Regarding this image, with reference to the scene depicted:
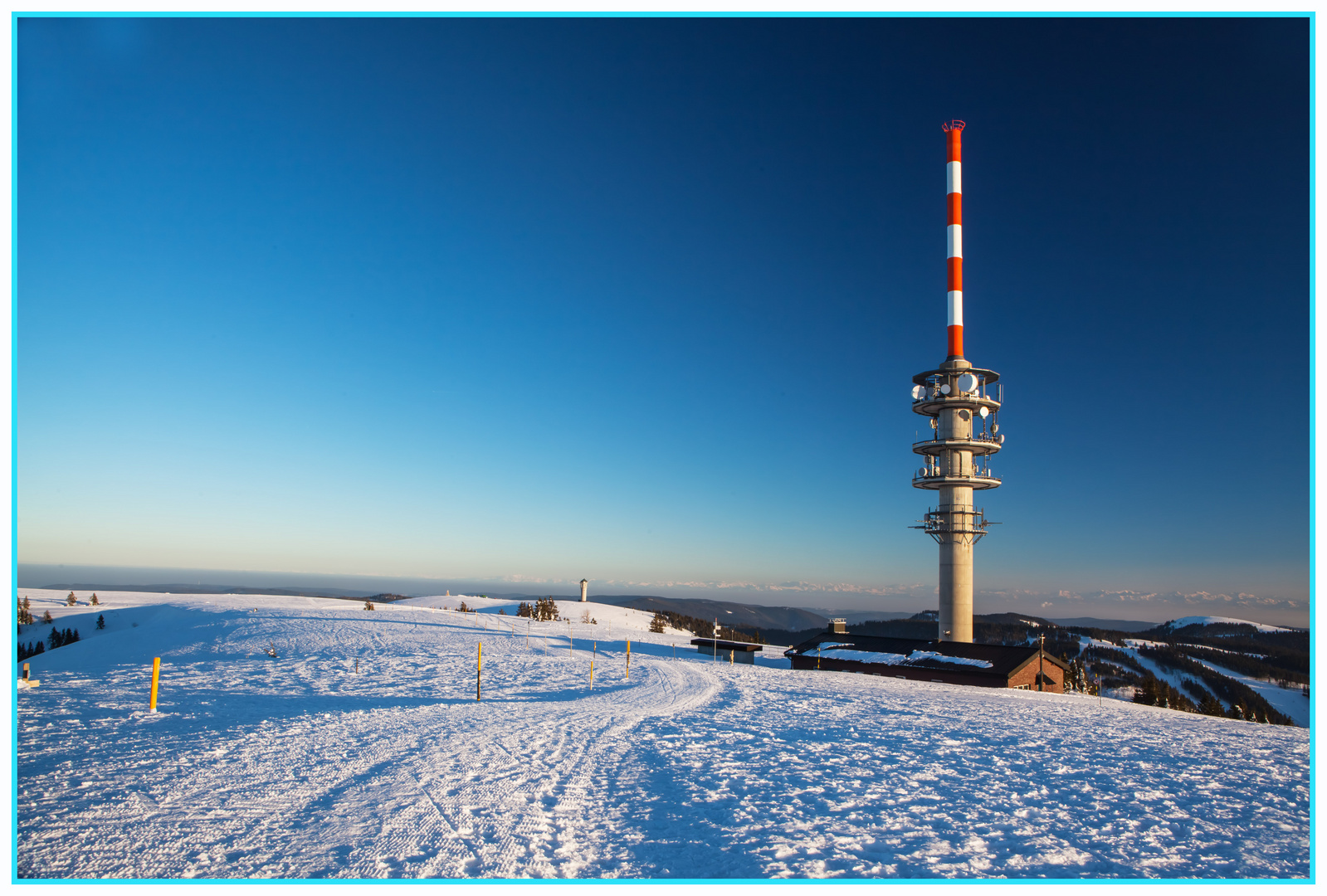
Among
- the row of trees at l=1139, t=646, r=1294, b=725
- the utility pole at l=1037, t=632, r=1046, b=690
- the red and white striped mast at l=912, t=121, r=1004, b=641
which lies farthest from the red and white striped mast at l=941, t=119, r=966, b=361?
the row of trees at l=1139, t=646, r=1294, b=725

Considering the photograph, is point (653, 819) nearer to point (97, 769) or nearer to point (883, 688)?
point (97, 769)

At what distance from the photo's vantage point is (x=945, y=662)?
24.5 m

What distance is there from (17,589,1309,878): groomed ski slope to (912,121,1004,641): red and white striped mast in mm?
17400

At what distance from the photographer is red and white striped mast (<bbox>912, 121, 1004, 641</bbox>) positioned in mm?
35375

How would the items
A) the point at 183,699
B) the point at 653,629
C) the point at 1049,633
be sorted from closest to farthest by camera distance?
the point at 183,699 < the point at 653,629 < the point at 1049,633

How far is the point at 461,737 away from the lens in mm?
11055

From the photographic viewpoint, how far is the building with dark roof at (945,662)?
2373cm

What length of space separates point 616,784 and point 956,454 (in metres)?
32.3

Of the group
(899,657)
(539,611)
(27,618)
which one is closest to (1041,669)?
(899,657)

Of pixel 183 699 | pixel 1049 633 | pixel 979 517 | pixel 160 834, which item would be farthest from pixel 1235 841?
pixel 1049 633

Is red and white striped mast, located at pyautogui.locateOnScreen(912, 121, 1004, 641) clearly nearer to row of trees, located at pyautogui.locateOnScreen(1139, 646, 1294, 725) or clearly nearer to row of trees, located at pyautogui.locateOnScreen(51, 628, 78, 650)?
row of trees, located at pyautogui.locateOnScreen(1139, 646, 1294, 725)

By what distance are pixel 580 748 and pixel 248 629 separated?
23455 millimetres

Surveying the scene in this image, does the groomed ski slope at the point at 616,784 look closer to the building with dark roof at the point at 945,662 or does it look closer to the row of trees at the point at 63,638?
the building with dark roof at the point at 945,662

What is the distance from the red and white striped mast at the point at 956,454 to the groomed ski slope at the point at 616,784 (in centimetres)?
1740
